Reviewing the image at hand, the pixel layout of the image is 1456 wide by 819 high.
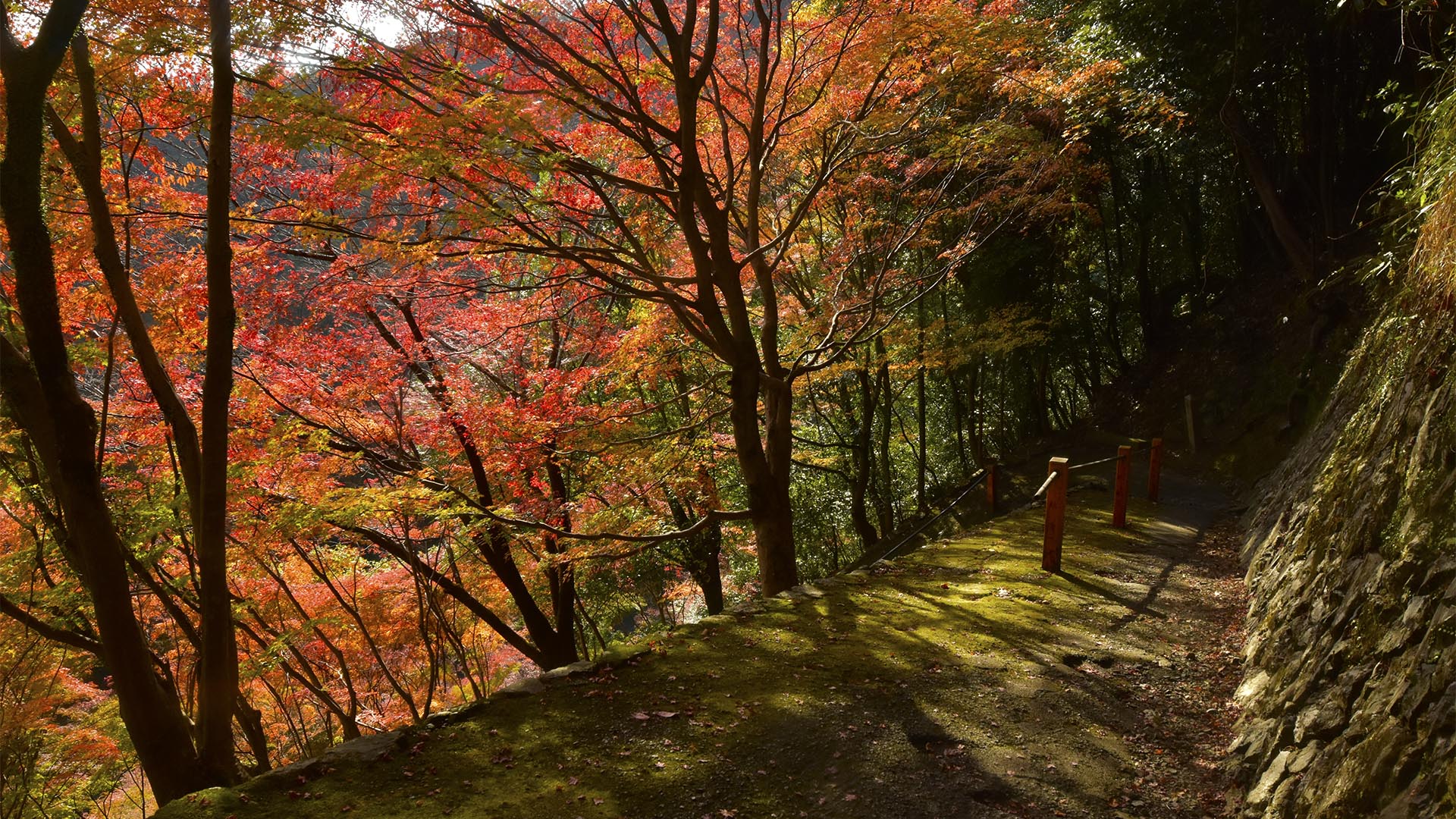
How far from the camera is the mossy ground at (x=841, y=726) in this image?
3.75 metres

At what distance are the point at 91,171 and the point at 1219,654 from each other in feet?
25.5

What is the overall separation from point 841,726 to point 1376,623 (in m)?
2.55

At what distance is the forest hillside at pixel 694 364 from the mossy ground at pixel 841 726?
0.06 metres

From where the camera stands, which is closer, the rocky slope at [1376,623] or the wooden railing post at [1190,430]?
the rocky slope at [1376,623]

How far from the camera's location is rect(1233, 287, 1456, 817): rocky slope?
2.37 metres

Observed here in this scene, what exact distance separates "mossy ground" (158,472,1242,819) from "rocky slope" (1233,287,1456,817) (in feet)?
2.02

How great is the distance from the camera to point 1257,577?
20.5ft

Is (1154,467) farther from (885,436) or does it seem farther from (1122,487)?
(885,436)

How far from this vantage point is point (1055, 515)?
24.2 ft

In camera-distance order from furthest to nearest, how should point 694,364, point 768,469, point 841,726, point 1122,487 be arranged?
point 694,364 → point 1122,487 → point 768,469 → point 841,726

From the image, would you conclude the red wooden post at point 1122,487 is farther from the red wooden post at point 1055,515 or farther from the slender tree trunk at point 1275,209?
the slender tree trunk at point 1275,209

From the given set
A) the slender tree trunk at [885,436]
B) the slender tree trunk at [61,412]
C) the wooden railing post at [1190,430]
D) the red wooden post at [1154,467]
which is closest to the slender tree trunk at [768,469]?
the slender tree trunk at [61,412]

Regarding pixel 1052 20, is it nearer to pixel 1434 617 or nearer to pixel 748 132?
pixel 748 132

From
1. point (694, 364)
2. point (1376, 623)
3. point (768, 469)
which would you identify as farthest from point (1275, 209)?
point (1376, 623)
